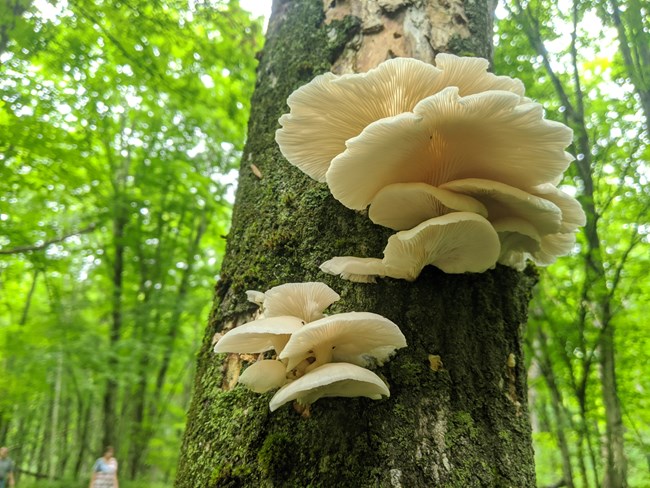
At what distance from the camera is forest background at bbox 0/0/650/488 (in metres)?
5.30

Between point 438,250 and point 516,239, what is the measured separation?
343 millimetres

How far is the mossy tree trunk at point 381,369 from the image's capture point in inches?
46.8

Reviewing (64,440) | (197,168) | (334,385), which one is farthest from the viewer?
(64,440)

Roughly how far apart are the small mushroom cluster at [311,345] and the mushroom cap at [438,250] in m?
0.18

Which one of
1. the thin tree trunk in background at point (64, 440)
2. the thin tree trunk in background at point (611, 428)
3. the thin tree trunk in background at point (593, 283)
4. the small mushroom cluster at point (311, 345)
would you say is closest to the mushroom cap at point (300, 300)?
the small mushroom cluster at point (311, 345)

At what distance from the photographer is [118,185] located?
12070 mm

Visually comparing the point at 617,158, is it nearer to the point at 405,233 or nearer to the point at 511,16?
the point at 511,16

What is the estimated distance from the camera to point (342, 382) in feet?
3.75

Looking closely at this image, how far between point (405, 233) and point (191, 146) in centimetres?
1080

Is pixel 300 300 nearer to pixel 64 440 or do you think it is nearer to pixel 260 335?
pixel 260 335

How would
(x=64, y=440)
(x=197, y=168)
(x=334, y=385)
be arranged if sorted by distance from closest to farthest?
(x=334, y=385) < (x=197, y=168) < (x=64, y=440)

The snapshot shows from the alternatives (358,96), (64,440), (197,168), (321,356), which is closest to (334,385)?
(321,356)

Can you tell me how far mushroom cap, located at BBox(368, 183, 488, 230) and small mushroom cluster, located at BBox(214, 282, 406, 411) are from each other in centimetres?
38

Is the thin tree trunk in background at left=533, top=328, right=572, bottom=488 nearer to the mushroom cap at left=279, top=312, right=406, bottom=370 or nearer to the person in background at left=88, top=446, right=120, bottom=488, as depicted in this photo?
the mushroom cap at left=279, top=312, right=406, bottom=370
